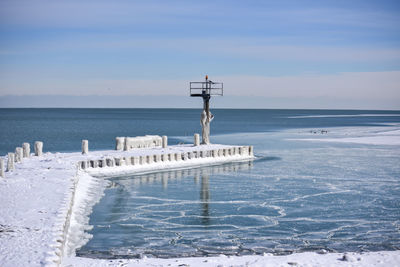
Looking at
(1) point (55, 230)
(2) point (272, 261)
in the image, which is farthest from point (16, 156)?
(2) point (272, 261)

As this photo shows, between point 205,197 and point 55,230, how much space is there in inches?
402

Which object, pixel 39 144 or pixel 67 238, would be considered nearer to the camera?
pixel 67 238

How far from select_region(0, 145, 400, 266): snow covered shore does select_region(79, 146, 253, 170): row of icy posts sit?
14.5 feet

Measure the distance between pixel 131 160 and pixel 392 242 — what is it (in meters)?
18.3

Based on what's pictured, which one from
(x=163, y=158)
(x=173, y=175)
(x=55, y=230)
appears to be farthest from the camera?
(x=163, y=158)

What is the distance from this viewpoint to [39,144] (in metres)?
31.0

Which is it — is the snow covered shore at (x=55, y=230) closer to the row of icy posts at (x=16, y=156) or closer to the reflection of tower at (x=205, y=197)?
the row of icy posts at (x=16, y=156)

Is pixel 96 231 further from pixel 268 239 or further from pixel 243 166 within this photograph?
pixel 243 166

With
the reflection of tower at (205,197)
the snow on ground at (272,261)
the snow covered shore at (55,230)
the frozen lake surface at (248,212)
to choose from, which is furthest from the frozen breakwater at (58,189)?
the reflection of tower at (205,197)

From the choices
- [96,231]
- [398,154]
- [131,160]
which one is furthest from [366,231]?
[398,154]

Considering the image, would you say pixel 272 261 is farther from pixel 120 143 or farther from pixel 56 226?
pixel 120 143

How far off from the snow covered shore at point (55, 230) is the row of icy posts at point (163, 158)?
4.41 metres

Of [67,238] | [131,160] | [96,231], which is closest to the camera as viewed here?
[67,238]

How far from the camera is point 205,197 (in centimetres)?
2314
